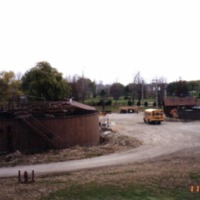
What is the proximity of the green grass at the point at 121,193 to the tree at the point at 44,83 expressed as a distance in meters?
36.8

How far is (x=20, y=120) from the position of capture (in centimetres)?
2728

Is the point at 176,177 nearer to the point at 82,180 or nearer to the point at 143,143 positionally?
the point at 82,180

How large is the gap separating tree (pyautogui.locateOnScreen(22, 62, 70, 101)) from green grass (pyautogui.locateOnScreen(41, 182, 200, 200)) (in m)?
36.8

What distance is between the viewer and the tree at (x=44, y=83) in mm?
52719

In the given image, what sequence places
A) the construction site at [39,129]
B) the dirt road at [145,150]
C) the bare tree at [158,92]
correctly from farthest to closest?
the bare tree at [158,92], the construction site at [39,129], the dirt road at [145,150]

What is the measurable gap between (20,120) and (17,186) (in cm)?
1065

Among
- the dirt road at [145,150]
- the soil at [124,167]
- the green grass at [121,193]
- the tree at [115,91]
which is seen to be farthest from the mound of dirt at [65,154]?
the tree at [115,91]

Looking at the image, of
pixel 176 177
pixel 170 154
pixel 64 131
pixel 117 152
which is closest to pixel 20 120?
pixel 64 131

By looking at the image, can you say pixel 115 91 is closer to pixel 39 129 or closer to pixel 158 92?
pixel 158 92

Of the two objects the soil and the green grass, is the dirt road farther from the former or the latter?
the green grass

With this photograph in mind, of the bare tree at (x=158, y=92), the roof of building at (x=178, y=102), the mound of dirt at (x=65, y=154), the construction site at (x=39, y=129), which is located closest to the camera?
the mound of dirt at (x=65, y=154)
